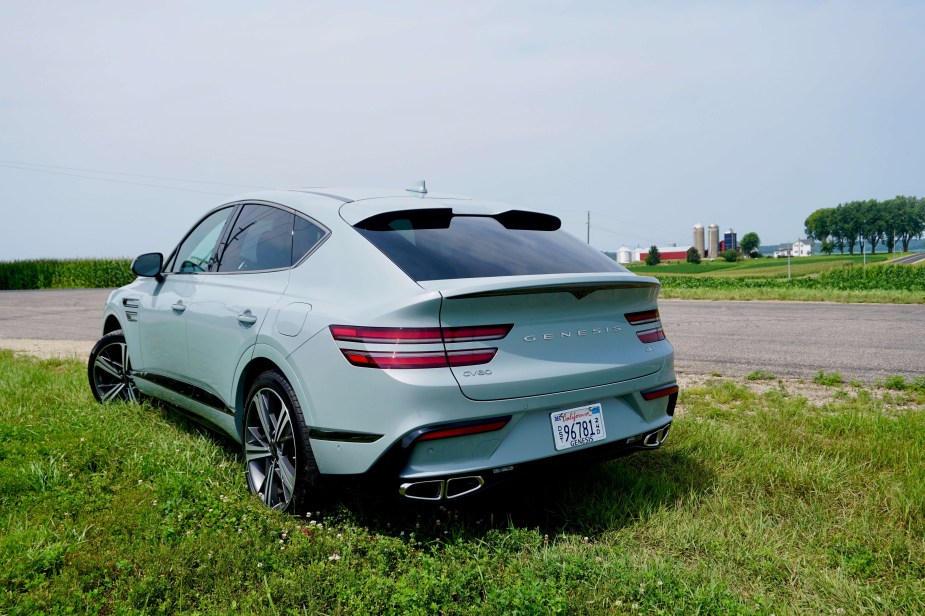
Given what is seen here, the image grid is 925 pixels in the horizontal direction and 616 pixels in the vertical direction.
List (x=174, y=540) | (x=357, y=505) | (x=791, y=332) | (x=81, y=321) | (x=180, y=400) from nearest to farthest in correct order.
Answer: (x=174, y=540) → (x=357, y=505) → (x=180, y=400) → (x=791, y=332) → (x=81, y=321)

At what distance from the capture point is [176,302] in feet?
14.9

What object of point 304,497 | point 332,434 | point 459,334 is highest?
point 459,334

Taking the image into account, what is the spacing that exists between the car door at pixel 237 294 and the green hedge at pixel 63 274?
145 ft

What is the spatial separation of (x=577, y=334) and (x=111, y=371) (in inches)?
169

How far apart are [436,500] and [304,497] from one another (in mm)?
743

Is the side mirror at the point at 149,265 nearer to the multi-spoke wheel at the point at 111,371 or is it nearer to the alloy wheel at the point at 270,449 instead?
the multi-spoke wheel at the point at 111,371

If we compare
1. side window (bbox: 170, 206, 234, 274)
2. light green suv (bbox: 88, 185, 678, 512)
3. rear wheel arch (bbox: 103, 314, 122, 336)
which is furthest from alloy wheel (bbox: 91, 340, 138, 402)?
light green suv (bbox: 88, 185, 678, 512)

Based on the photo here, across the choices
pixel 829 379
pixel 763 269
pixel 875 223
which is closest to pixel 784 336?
pixel 829 379

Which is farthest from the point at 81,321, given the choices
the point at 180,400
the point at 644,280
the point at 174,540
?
the point at 644,280

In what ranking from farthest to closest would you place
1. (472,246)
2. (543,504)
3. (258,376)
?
(543,504) → (258,376) → (472,246)

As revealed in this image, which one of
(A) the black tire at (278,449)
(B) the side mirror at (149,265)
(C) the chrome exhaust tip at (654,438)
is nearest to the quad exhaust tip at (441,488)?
(A) the black tire at (278,449)

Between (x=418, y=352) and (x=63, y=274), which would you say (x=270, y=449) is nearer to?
(x=418, y=352)

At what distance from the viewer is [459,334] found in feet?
9.41

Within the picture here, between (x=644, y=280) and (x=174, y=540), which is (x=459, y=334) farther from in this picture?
(x=174, y=540)
